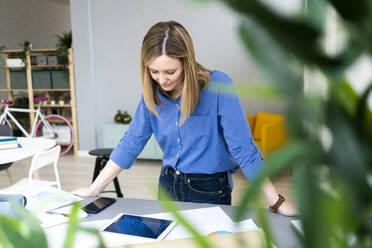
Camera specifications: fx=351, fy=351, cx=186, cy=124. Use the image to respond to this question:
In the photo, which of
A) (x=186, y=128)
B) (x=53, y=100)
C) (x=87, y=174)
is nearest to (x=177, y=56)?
(x=186, y=128)

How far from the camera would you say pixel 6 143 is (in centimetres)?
262

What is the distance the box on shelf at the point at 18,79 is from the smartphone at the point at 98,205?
545cm

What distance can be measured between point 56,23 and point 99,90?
5393mm

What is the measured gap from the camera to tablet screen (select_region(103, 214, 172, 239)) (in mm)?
1075

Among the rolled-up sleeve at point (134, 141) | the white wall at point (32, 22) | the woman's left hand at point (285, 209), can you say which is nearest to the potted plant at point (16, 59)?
the white wall at point (32, 22)

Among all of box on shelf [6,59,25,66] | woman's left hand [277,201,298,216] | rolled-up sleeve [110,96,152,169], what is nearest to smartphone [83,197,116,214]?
rolled-up sleeve [110,96,152,169]

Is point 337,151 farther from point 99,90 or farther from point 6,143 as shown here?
point 99,90

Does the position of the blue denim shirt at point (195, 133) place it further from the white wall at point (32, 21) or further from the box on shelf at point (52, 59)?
the white wall at point (32, 21)

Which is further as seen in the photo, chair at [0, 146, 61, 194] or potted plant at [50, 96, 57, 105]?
potted plant at [50, 96, 57, 105]

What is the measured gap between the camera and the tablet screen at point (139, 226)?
108 centimetres

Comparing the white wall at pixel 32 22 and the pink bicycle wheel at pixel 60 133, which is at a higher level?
the white wall at pixel 32 22

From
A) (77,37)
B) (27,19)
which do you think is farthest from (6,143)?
(27,19)

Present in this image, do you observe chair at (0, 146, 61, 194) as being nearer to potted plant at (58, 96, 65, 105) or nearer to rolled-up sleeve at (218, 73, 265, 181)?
rolled-up sleeve at (218, 73, 265, 181)

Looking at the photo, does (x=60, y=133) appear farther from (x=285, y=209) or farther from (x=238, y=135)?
(x=285, y=209)
